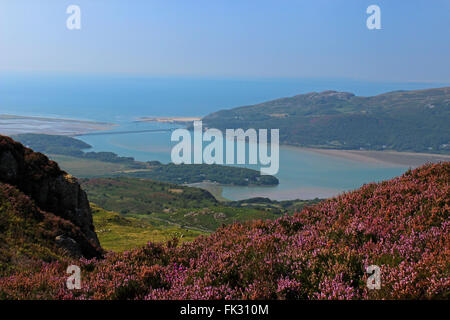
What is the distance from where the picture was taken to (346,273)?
552 cm

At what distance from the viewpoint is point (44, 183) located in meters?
13.8

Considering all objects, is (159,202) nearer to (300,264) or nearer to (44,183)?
(44,183)

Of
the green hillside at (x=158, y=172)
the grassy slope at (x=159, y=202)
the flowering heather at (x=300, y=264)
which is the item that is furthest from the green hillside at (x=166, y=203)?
the flowering heather at (x=300, y=264)

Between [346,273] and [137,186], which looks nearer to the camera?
[346,273]

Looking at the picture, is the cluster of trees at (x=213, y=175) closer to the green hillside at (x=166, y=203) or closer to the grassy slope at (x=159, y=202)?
the green hillside at (x=166, y=203)

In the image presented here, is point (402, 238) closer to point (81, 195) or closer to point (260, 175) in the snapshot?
point (81, 195)

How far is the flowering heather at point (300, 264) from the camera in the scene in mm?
5160

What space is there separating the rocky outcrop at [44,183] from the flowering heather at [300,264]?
610cm

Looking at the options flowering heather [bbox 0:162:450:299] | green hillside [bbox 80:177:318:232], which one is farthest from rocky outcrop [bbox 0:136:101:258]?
green hillside [bbox 80:177:318:232]

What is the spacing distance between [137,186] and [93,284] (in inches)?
5231

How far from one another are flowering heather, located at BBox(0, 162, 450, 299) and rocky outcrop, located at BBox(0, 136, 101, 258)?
6.10m

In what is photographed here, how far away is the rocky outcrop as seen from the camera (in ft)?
43.0
